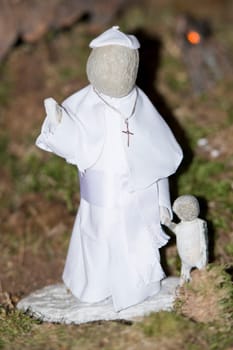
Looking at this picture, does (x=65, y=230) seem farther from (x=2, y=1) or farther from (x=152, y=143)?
(x=2, y=1)

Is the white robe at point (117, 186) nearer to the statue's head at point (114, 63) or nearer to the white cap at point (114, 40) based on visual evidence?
the statue's head at point (114, 63)

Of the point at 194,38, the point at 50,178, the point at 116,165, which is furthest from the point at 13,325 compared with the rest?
the point at 194,38

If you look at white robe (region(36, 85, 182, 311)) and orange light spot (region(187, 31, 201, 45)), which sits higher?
orange light spot (region(187, 31, 201, 45))

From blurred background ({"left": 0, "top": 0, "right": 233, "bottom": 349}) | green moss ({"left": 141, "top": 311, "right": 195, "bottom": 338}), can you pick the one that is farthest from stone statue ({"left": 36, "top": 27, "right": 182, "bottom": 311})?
blurred background ({"left": 0, "top": 0, "right": 233, "bottom": 349})

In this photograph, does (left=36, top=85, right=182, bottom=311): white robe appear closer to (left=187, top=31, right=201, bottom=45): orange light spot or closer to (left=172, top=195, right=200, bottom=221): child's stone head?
(left=172, top=195, right=200, bottom=221): child's stone head

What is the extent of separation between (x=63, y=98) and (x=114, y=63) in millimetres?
2167

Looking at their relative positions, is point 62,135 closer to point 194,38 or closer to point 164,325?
point 164,325

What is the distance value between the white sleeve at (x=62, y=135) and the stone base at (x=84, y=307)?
79cm

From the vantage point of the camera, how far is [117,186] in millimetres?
3264

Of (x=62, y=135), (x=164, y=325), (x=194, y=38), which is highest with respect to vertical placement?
(x=194, y=38)

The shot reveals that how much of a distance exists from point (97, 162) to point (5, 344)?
89 cm

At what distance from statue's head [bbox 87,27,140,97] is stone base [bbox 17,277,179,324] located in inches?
39.1

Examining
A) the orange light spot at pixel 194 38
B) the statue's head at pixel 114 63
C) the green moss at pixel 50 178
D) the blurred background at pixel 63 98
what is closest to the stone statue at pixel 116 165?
the statue's head at pixel 114 63

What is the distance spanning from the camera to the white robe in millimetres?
3193
